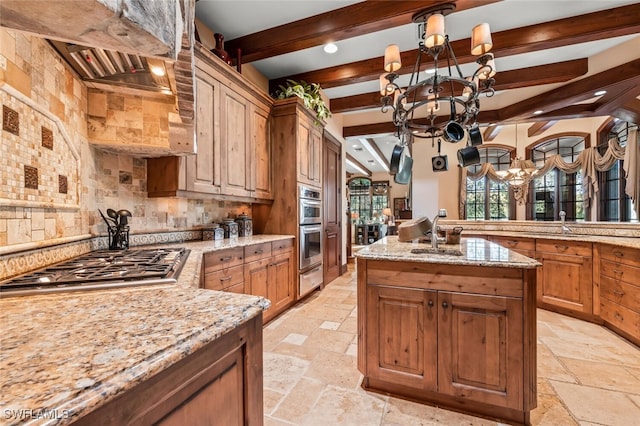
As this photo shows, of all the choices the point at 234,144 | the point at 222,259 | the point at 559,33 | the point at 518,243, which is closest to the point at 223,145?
the point at 234,144

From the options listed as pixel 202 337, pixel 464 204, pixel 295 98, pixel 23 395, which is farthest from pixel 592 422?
pixel 464 204

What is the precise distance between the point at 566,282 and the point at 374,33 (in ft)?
11.6

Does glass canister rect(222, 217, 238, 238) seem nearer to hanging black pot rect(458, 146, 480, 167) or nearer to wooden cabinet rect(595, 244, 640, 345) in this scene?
hanging black pot rect(458, 146, 480, 167)

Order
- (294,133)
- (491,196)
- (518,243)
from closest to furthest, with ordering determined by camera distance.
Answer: (294,133), (518,243), (491,196)

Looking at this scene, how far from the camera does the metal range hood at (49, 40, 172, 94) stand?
1.39 meters

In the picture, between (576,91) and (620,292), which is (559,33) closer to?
(576,91)

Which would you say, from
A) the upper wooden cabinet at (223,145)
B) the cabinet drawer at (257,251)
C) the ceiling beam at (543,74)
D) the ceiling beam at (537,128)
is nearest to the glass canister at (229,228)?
the upper wooden cabinet at (223,145)

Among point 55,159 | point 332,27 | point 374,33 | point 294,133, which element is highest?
point 374,33

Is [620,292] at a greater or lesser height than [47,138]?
lesser

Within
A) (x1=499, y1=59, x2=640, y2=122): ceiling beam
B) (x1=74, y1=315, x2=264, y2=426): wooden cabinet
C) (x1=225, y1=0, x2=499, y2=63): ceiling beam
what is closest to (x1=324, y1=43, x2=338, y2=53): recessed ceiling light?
(x1=225, y1=0, x2=499, y2=63): ceiling beam

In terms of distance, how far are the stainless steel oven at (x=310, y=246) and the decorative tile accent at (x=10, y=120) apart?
2621 mm

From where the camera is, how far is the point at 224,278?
2.29m

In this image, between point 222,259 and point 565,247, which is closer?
point 222,259

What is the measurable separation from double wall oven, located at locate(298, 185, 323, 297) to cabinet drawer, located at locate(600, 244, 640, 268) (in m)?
3.16
